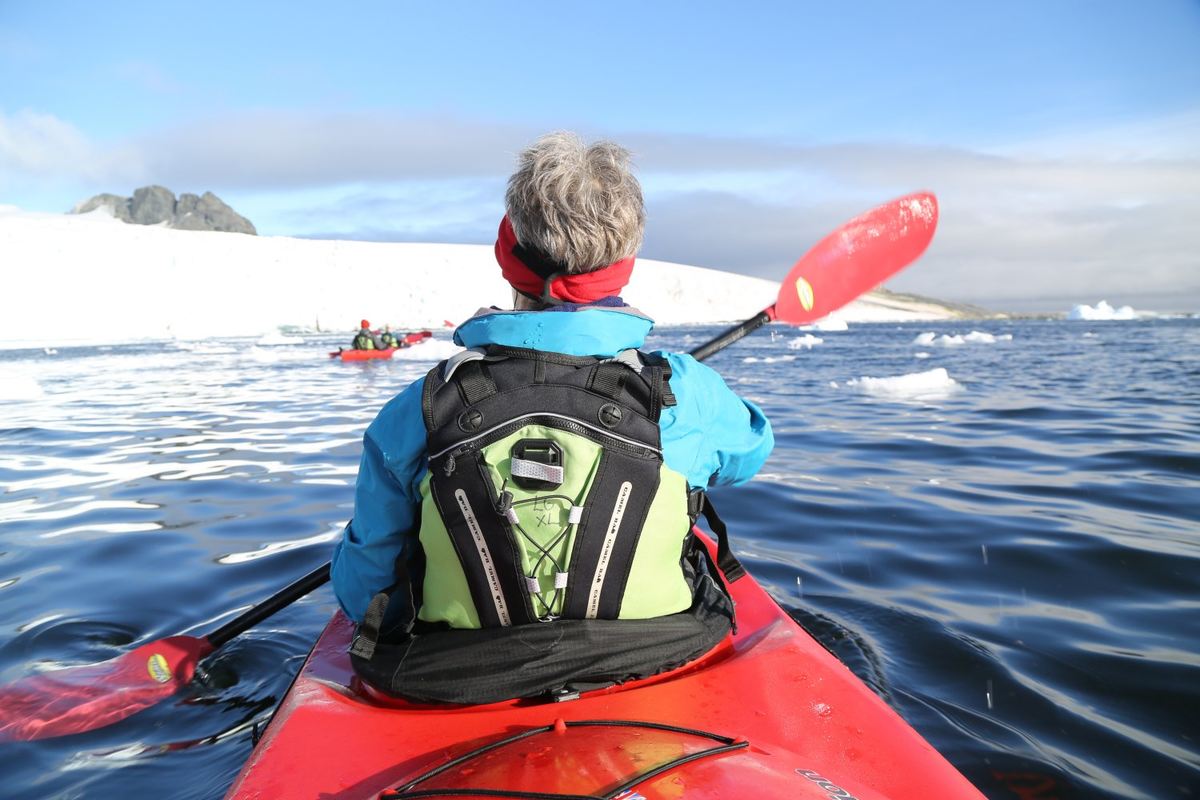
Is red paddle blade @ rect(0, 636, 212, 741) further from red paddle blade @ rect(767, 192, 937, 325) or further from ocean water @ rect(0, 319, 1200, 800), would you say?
red paddle blade @ rect(767, 192, 937, 325)

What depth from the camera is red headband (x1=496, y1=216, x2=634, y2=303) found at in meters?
1.41

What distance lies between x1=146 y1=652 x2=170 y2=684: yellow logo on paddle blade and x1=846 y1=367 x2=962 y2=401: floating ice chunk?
309 inches

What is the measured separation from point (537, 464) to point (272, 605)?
1.59 metres

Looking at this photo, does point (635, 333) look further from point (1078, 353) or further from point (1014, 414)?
point (1078, 353)

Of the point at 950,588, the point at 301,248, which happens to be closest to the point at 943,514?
the point at 950,588

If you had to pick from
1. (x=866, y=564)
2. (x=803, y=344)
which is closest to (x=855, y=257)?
(x=866, y=564)

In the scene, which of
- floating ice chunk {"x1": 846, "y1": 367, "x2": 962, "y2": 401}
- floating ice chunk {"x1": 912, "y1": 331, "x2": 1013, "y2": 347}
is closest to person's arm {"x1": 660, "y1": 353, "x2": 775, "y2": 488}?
floating ice chunk {"x1": 846, "y1": 367, "x2": 962, "y2": 401}

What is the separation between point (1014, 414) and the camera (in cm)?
718

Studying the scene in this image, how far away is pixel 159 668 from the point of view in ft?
8.02

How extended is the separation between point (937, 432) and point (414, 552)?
5.73 meters

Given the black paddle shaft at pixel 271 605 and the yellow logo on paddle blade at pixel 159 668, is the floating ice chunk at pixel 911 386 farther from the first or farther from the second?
the yellow logo on paddle blade at pixel 159 668

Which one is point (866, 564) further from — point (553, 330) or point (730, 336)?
point (553, 330)

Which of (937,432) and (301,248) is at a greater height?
(301,248)

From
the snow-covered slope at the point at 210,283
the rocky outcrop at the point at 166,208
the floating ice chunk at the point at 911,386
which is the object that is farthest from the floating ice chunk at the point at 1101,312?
the rocky outcrop at the point at 166,208
